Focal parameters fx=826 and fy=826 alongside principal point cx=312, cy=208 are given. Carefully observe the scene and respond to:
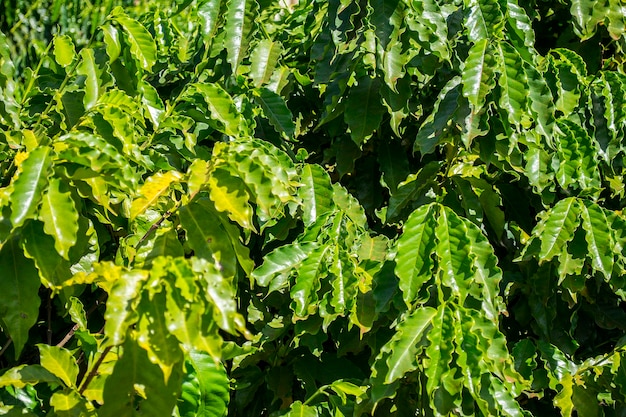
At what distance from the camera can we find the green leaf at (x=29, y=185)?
1.38 m

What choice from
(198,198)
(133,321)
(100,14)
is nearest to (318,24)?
(198,198)

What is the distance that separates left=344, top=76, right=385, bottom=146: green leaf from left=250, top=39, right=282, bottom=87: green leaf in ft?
0.80

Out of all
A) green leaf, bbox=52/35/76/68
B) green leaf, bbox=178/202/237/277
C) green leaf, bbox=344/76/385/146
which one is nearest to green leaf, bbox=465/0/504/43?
green leaf, bbox=344/76/385/146

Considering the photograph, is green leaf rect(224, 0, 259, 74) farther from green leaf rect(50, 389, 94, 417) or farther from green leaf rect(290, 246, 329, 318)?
green leaf rect(50, 389, 94, 417)

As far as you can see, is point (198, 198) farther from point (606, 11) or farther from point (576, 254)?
point (606, 11)

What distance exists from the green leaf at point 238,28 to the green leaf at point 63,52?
0.43 m

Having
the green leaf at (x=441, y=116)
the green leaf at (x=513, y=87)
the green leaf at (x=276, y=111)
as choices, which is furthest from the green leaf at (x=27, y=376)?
the green leaf at (x=513, y=87)

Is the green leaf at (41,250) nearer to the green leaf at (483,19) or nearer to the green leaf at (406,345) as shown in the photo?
the green leaf at (406,345)

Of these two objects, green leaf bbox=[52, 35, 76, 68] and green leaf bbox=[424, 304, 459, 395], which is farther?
green leaf bbox=[52, 35, 76, 68]

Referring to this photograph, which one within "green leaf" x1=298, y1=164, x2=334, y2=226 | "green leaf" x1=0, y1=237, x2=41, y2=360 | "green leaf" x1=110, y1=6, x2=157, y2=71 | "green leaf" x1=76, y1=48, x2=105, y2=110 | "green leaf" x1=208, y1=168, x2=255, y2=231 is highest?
"green leaf" x1=110, y1=6, x2=157, y2=71

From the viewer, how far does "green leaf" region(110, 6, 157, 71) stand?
196cm

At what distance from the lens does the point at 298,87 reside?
8.11 ft

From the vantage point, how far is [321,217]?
192 centimetres

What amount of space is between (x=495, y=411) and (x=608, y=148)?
0.89 meters
